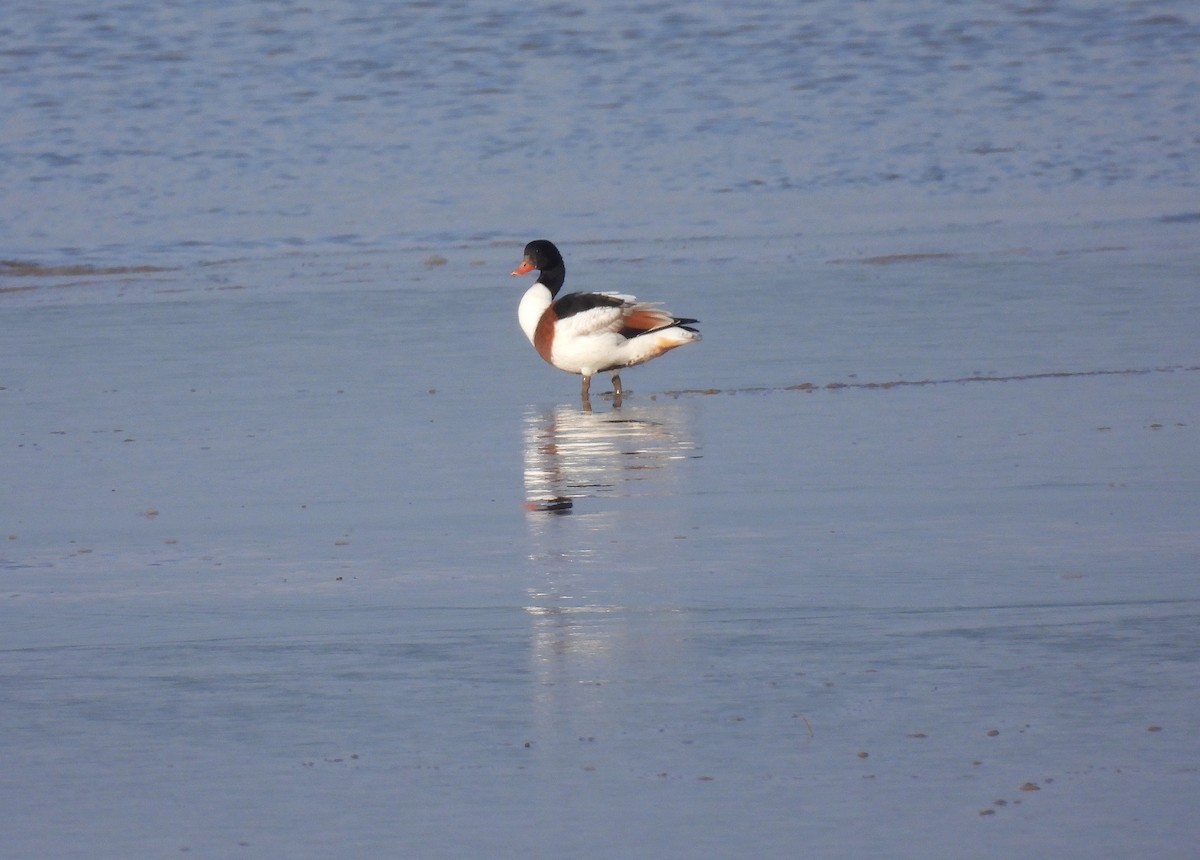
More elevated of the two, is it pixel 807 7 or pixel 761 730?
pixel 807 7

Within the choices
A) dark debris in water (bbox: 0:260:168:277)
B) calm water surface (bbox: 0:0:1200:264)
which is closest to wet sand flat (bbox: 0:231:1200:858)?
dark debris in water (bbox: 0:260:168:277)

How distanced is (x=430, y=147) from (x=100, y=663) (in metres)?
18.6

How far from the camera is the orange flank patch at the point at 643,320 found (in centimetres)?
1088

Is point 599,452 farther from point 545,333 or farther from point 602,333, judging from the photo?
point 545,333

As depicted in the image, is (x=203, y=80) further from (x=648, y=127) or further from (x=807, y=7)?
(x=807, y=7)

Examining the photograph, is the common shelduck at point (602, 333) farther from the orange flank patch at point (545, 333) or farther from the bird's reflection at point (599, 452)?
the bird's reflection at point (599, 452)

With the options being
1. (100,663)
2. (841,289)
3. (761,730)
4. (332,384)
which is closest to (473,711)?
(761,730)

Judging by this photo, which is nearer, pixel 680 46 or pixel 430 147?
pixel 430 147

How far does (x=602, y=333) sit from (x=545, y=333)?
379mm

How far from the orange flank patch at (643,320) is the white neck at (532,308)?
0.58 m

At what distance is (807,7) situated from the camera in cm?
3516

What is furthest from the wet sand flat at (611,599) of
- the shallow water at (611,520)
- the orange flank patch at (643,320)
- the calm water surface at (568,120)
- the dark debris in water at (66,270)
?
the calm water surface at (568,120)

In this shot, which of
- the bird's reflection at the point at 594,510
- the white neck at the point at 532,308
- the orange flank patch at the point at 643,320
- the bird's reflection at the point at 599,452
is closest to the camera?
the bird's reflection at the point at 594,510

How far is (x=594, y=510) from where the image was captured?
7.59 meters
